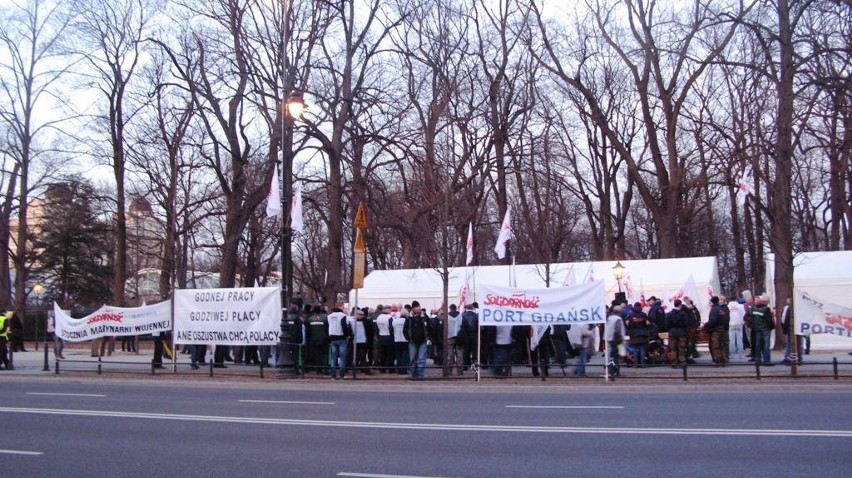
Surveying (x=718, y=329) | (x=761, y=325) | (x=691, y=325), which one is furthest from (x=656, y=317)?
(x=761, y=325)

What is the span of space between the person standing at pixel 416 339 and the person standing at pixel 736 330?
928cm

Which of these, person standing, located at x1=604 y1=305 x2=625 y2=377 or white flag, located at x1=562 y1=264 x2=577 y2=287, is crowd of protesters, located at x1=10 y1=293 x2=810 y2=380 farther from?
white flag, located at x1=562 y1=264 x2=577 y2=287

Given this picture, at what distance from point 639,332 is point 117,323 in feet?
48.0

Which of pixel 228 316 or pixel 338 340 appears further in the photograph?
pixel 228 316

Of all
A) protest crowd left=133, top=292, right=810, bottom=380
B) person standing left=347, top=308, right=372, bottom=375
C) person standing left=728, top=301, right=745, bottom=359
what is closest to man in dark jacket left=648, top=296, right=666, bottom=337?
protest crowd left=133, top=292, right=810, bottom=380

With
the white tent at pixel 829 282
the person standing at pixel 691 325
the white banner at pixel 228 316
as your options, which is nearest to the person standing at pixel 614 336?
the person standing at pixel 691 325

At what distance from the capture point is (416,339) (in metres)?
21.6

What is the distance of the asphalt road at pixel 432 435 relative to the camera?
30.5 ft

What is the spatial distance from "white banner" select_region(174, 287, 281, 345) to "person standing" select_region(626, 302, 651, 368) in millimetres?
9028

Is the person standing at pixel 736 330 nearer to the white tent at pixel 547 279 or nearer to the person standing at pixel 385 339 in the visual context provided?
the white tent at pixel 547 279

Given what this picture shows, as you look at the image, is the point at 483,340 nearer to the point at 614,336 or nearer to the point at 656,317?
the point at 614,336

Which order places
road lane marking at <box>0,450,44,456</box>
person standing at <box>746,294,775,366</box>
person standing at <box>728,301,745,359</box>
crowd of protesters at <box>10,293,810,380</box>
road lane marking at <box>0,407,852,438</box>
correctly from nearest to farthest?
road lane marking at <box>0,450,44,456</box>, road lane marking at <box>0,407,852,438</box>, crowd of protesters at <box>10,293,810,380</box>, person standing at <box>746,294,775,366</box>, person standing at <box>728,301,745,359</box>

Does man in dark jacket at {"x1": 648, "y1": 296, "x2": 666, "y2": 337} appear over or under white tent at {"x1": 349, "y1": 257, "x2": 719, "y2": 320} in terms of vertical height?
under

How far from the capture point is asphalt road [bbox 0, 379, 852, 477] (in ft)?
30.5
